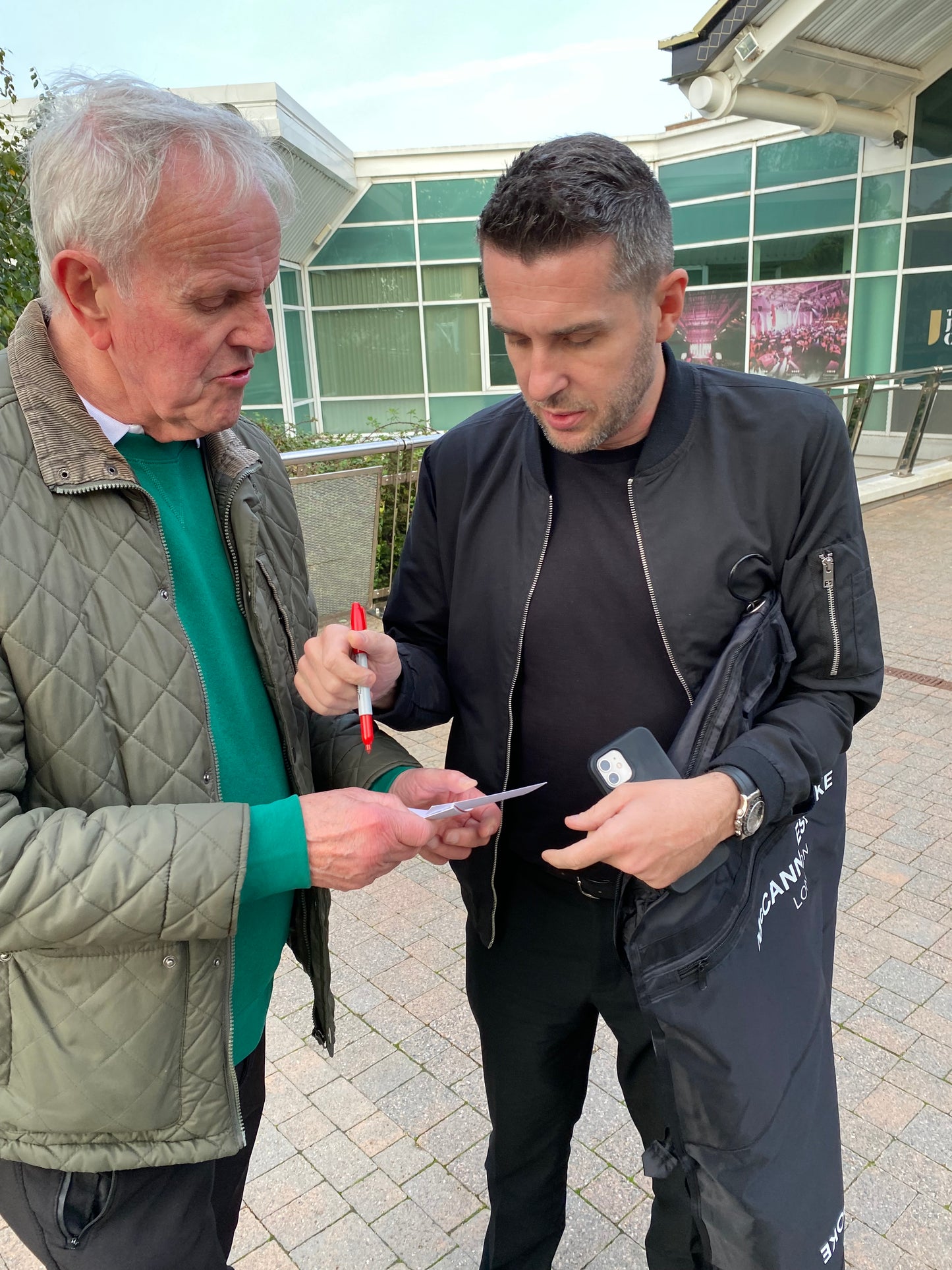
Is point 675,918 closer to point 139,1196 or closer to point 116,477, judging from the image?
point 139,1196

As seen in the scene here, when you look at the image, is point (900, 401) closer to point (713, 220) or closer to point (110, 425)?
point (713, 220)

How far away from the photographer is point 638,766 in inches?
63.1

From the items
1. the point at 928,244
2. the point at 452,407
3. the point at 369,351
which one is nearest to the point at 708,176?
the point at 928,244

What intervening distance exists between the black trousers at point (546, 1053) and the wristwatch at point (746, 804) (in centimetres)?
40

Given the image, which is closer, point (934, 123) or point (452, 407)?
point (934, 123)

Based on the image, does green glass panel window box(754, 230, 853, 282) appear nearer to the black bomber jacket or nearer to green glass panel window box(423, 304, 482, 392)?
green glass panel window box(423, 304, 482, 392)

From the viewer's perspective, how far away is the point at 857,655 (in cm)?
178

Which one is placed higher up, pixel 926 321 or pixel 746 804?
pixel 926 321

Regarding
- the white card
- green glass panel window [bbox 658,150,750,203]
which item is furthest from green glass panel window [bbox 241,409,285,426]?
the white card

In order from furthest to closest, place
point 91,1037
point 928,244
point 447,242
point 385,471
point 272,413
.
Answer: point 447,242
point 272,413
point 928,244
point 385,471
point 91,1037

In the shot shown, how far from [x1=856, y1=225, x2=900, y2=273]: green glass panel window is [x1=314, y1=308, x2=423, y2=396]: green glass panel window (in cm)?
790

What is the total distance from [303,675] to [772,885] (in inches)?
35.8

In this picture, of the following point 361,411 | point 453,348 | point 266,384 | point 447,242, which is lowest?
point 361,411

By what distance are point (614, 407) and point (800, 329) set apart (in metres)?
16.3
